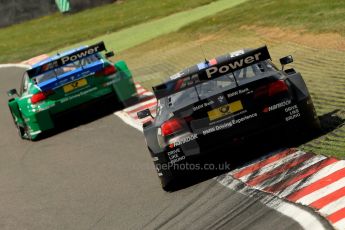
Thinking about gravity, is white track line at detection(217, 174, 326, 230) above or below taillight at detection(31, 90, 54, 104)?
below

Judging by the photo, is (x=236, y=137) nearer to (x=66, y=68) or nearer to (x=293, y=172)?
(x=293, y=172)

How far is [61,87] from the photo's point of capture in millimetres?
14891

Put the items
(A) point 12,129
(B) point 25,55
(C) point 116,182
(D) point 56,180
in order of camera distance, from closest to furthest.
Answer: (C) point 116,182, (D) point 56,180, (A) point 12,129, (B) point 25,55

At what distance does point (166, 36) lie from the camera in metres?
26.7

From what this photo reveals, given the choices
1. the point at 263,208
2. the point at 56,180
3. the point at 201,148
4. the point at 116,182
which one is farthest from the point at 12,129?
the point at 263,208

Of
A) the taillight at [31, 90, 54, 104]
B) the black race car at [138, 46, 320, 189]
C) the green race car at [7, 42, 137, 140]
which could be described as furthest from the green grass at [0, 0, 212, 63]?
the black race car at [138, 46, 320, 189]

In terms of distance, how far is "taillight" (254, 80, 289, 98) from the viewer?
8.83 metres

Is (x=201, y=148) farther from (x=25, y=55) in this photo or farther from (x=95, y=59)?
(x=25, y=55)

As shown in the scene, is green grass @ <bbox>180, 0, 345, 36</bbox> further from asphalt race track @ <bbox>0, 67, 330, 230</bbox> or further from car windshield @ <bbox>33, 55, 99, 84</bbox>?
asphalt race track @ <bbox>0, 67, 330, 230</bbox>

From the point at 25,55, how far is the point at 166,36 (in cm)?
932

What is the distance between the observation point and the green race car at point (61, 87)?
1486 cm

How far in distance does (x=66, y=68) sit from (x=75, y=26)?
74.9ft

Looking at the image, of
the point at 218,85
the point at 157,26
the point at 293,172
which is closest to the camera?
the point at 293,172

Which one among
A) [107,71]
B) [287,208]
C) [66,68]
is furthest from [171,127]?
[66,68]
